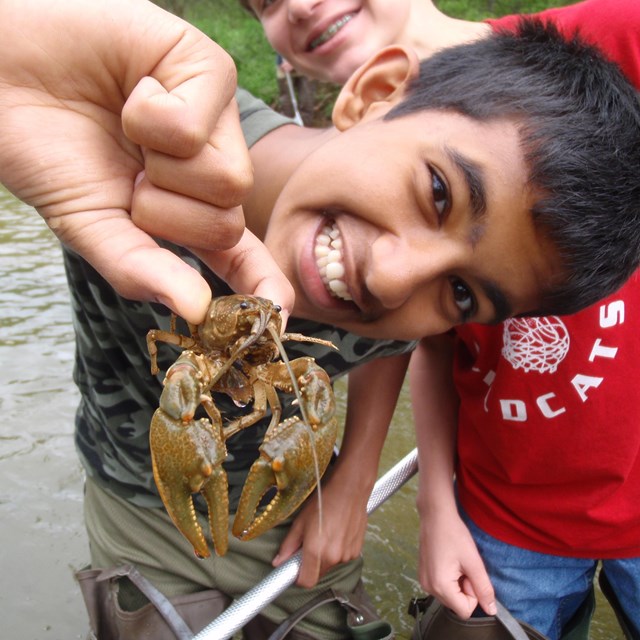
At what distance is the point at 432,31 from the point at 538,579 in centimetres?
212

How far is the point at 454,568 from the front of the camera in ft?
7.92

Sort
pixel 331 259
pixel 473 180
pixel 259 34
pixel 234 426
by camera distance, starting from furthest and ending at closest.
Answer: pixel 259 34
pixel 331 259
pixel 473 180
pixel 234 426

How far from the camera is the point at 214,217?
1.26m

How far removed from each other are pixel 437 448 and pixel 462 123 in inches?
53.3

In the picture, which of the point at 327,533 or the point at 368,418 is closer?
the point at 327,533

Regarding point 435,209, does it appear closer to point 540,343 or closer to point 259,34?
point 540,343

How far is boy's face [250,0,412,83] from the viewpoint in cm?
256

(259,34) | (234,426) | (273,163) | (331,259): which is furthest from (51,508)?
(259,34)

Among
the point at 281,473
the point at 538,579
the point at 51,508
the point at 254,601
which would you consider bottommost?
the point at 51,508

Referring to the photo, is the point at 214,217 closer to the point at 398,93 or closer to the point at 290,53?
the point at 398,93

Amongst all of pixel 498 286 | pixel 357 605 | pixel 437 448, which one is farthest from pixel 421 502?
pixel 498 286

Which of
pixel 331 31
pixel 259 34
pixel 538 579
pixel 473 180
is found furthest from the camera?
pixel 259 34

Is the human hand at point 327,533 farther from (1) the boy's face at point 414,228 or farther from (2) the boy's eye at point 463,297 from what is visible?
(2) the boy's eye at point 463,297

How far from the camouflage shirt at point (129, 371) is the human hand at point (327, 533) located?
25 cm
